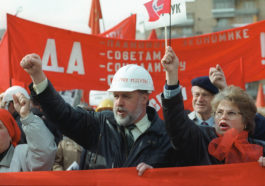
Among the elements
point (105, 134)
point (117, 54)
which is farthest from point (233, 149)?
point (117, 54)

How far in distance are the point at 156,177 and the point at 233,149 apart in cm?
53

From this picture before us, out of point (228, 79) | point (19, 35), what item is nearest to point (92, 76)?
point (19, 35)

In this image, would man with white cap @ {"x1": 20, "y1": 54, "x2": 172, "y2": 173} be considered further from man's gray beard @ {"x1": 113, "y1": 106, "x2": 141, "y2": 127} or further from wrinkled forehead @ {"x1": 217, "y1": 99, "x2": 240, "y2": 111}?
wrinkled forehead @ {"x1": 217, "y1": 99, "x2": 240, "y2": 111}

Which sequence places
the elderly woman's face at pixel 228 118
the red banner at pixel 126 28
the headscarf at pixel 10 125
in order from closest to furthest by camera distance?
1. the elderly woman's face at pixel 228 118
2. the headscarf at pixel 10 125
3. the red banner at pixel 126 28

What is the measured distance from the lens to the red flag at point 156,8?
119 inches

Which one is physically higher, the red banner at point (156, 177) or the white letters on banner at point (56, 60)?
the white letters on banner at point (56, 60)

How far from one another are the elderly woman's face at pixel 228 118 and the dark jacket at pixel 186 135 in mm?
85

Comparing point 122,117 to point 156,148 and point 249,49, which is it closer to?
point 156,148

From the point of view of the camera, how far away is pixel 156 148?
110 inches

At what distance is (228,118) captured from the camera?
287cm

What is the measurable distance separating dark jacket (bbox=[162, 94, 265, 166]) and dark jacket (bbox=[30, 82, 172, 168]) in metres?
0.18

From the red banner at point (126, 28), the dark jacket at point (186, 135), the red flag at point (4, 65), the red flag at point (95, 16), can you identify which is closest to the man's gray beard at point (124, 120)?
the dark jacket at point (186, 135)

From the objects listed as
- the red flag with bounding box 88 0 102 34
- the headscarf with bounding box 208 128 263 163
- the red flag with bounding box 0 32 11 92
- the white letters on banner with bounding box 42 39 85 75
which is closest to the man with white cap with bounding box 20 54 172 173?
the headscarf with bounding box 208 128 263 163

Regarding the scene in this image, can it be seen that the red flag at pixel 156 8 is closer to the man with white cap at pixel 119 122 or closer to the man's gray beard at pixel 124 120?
the man with white cap at pixel 119 122
